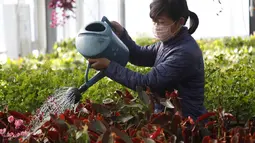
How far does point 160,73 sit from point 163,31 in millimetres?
207

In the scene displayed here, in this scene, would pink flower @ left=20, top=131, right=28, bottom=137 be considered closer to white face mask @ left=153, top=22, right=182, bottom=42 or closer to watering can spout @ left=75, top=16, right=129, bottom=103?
watering can spout @ left=75, top=16, right=129, bottom=103

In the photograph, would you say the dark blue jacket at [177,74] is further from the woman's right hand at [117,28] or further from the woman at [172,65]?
the woman's right hand at [117,28]

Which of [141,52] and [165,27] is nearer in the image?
[165,27]

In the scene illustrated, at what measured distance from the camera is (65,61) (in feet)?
19.6

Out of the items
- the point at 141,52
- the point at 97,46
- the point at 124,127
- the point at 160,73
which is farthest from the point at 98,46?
the point at 141,52

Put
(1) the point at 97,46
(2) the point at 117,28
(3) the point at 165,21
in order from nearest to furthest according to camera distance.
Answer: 1. (1) the point at 97,46
2. (3) the point at 165,21
3. (2) the point at 117,28

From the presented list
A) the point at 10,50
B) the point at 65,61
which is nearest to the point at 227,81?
the point at 65,61

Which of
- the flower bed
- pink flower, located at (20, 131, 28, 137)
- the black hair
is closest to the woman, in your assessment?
the black hair

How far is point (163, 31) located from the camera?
2.39 m

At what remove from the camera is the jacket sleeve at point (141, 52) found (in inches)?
108

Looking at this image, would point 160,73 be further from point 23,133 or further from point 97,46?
point 23,133

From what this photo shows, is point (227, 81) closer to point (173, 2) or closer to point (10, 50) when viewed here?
point (173, 2)

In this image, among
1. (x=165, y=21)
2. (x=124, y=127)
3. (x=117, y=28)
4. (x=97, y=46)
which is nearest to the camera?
(x=124, y=127)

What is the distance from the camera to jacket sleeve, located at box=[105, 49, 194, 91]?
7.54ft
